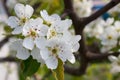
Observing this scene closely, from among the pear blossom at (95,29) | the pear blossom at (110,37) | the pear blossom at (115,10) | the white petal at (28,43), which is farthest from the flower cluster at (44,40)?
the pear blossom at (95,29)

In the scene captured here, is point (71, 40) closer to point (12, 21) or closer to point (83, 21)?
point (12, 21)

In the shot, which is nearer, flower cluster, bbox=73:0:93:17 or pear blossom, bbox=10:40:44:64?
pear blossom, bbox=10:40:44:64

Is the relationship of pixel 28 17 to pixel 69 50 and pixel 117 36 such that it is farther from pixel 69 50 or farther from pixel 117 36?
pixel 117 36

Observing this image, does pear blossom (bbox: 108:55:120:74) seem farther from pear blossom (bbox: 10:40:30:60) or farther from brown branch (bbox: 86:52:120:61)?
pear blossom (bbox: 10:40:30:60)

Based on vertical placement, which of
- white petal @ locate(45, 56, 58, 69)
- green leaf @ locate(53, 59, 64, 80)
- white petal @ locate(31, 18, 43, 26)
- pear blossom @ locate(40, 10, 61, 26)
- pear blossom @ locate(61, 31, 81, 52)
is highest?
pear blossom @ locate(40, 10, 61, 26)

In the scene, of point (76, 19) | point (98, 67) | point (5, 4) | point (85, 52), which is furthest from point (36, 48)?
point (98, 67)

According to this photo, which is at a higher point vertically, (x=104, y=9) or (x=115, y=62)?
(x=104, y=9)

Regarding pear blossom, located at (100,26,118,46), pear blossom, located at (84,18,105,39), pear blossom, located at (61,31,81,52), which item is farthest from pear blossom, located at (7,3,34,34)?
pear blossom, located at (84,18,105,39)

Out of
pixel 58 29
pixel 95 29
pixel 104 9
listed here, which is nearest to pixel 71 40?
pixel 58 29

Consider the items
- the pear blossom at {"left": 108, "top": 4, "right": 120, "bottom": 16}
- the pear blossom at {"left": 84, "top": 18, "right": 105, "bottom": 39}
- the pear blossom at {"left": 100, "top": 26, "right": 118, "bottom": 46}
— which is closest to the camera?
the pear blossom at {"left": 100, "top": 26, "right": 118, "bottom": 46}
